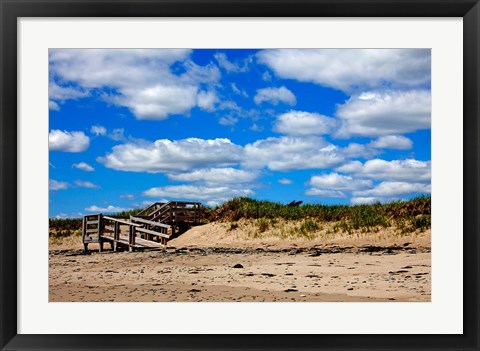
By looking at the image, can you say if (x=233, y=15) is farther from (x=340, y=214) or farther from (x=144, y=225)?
(x=144, y=225)

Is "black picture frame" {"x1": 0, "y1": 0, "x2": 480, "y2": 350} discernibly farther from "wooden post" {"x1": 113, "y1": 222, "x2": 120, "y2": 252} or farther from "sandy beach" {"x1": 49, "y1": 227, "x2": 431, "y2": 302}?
"wooden post" {"x1": 113, "y1": 222, "x2": 120, "y2": 252}

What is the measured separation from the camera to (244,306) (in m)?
4.97

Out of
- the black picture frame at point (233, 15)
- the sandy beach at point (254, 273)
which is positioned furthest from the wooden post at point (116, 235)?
the black picture frame at point (233, 15)

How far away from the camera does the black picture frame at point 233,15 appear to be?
4664 millimetres

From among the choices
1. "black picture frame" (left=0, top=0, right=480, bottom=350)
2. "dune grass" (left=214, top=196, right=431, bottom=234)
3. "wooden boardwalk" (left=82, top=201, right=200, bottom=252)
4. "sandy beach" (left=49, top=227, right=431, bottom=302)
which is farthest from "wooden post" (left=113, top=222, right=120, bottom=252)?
"black picture frame" (left=0, top=0, right=480, bottom=350)

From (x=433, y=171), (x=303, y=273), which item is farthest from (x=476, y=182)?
(x=303, y=273)

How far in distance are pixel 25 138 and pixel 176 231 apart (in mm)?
16461

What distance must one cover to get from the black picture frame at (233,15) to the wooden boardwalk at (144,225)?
12.4m

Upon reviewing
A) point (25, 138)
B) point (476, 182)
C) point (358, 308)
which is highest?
point (25, 138)

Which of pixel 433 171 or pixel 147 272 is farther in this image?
pixel 147 272

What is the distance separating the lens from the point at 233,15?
4770 mm

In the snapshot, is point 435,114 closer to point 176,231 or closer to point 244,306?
point 244,306

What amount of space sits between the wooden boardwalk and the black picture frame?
12388mm

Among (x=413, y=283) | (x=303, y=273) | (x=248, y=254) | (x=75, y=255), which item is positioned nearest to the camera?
(x=413, y=283)
